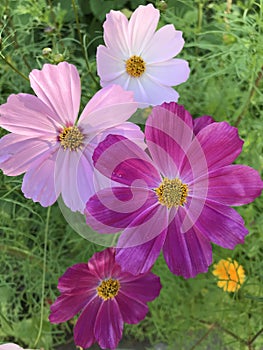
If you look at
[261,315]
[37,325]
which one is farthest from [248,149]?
[37,325]

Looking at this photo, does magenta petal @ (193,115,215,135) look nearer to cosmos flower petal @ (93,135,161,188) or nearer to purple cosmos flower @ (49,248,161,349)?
cosmos flower petal @ (93,135,161,188)

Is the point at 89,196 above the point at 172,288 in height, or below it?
above

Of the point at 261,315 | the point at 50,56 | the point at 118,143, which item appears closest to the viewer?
the point at 118,143

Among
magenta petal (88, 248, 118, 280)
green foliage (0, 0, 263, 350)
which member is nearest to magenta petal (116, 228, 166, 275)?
magenta petal (88, 248, 118, 280)

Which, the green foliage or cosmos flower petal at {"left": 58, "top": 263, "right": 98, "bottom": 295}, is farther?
the green foliage

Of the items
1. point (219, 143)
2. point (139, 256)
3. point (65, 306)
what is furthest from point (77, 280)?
point (219, 143)

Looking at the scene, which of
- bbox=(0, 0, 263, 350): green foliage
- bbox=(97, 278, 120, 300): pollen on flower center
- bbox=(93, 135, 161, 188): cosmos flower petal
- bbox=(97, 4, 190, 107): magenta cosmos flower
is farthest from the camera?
bbox=(0, 0, 263, 350): green foliage

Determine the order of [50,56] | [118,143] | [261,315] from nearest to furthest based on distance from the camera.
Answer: [118,143]
[50,56]
[261,315]

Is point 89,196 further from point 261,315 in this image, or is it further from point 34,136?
point 261,315
